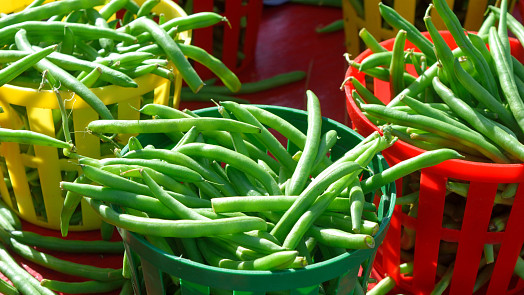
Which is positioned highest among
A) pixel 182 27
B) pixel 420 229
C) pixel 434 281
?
pixel 182 27

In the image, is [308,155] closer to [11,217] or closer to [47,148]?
[47,148]

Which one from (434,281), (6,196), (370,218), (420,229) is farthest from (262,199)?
(6,196)

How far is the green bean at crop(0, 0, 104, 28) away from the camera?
162 centimetres

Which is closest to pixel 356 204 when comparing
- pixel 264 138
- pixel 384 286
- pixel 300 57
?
pixel 264 138

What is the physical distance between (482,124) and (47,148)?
98 cm

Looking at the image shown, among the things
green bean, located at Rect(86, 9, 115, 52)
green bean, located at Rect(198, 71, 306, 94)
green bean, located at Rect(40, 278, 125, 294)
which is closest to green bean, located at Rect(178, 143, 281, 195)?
green bean, located at Rect(40, 278, 125, 294)

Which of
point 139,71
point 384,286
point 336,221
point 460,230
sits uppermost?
point 139,71

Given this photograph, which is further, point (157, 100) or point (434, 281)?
point (157, 100)

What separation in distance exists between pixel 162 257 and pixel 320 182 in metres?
0.30

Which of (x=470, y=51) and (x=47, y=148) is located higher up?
(x=470, y=51)

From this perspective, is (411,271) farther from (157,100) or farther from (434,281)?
(157,100)

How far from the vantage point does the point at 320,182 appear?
110 centimetres

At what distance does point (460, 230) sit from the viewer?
Result: 1364 millimetres

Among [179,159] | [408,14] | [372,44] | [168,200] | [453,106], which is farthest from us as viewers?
[408,14]
